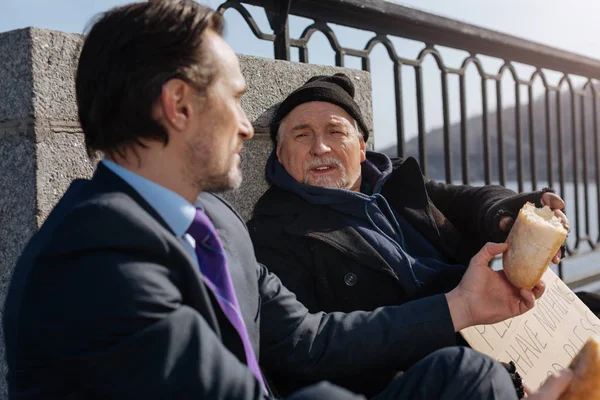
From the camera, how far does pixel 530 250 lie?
2.12m

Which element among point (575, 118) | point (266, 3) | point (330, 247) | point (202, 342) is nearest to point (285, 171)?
A: point (330, 247)

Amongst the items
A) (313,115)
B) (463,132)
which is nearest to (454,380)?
Result: (313,115)

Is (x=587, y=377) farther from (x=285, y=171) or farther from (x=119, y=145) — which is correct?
(x=285, y=171)

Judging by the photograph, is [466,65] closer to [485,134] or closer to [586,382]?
[485,134]

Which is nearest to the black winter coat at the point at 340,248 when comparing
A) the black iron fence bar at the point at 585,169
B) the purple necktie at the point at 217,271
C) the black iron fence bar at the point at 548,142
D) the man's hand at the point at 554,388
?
the man's hand at the point at 554,388

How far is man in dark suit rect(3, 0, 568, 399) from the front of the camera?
1137 millimetres

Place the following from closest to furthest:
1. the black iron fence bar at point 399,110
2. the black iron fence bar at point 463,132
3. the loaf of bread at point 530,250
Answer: the loaf of bread at point 530,250 → the black iron fence bar at point 399,110 → the black iron fence bar at point 463,132

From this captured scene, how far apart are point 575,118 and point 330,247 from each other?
12.5ft

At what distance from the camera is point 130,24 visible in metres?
1.42

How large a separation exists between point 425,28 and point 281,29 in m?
1.04

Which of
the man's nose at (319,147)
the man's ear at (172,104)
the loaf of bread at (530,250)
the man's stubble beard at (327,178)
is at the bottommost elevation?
the loaf of bread at (530,250)

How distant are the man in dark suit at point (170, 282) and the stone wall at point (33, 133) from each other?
1.75 feet

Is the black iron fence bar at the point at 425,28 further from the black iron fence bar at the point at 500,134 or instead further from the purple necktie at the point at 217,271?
the purple necktie at the point at 217,271

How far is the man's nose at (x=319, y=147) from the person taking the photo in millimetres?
2699
